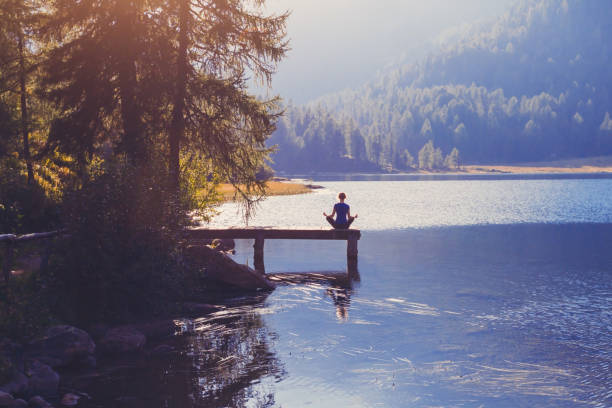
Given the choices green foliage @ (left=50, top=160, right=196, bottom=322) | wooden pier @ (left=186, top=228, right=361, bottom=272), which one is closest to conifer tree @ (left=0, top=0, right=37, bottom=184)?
wooden pier @ (left=186, top=228, right=361, bottom=272)

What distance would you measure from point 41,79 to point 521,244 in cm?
2565

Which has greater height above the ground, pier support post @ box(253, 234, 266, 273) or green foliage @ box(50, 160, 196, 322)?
green foliage @ box(50, 160, 196, 322)

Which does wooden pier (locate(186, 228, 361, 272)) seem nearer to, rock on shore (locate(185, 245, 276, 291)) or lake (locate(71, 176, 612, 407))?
lake (locate(71, 176, 612, 407))

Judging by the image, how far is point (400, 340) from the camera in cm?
1402

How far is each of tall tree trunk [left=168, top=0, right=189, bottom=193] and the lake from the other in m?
5.33

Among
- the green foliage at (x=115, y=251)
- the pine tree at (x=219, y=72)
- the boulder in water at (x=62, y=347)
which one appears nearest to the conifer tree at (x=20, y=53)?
the pine tree at (x=219, y=72)

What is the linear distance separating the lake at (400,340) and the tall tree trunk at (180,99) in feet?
17.5

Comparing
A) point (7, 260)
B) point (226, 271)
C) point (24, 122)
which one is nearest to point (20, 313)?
point (7, 260)

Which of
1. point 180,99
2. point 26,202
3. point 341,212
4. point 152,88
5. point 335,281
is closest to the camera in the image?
point 152,88

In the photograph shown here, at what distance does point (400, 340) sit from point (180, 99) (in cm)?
1127

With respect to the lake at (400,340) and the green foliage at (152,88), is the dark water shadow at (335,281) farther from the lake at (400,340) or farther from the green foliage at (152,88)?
the green foliage at (152,88)

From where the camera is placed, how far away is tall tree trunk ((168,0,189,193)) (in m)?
19.6

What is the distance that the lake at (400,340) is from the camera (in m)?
10.8

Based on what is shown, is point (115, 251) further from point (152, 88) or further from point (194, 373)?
point (152, 88)
